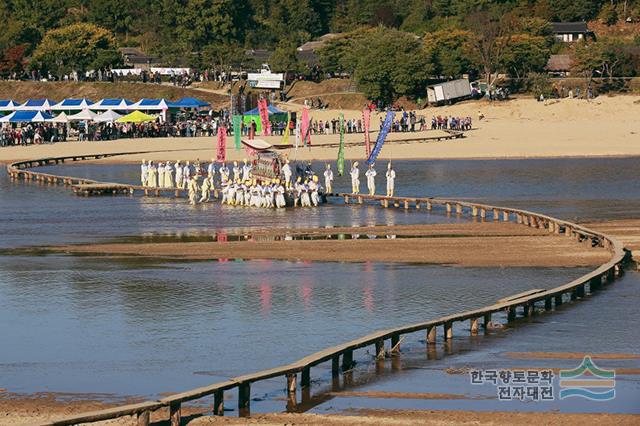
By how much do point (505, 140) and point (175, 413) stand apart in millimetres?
76241

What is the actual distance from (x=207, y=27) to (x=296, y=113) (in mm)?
40290

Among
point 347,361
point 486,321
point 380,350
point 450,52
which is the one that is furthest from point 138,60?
point 347,361

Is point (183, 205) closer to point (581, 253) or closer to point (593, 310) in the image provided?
point (581, 253)

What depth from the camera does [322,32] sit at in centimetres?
17062

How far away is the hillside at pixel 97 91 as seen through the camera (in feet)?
453

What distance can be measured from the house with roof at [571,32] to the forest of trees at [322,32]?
3514 mm

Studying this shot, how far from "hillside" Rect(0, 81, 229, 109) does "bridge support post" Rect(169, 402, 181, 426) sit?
111556 millimetres

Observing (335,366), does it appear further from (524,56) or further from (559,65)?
(559,65)

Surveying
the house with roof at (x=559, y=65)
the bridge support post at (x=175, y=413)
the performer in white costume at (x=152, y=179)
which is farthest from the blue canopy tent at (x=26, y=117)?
the bridge support post at (x=175, y=413)

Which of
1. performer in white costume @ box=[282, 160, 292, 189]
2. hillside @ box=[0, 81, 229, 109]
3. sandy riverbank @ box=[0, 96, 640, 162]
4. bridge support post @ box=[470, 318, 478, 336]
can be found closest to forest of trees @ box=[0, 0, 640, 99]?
hillside @ box=[0, 81, 229, 109]

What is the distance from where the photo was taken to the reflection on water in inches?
1032

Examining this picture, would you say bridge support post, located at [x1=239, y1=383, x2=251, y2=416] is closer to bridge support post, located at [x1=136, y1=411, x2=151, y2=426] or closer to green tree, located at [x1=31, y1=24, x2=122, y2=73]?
bridge support post, located at [x1=136, y1=411, x2=151, y2=426]

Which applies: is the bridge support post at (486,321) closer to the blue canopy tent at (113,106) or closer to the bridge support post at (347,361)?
the bridge support post at (347,361)

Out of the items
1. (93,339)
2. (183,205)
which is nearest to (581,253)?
(93,339)
